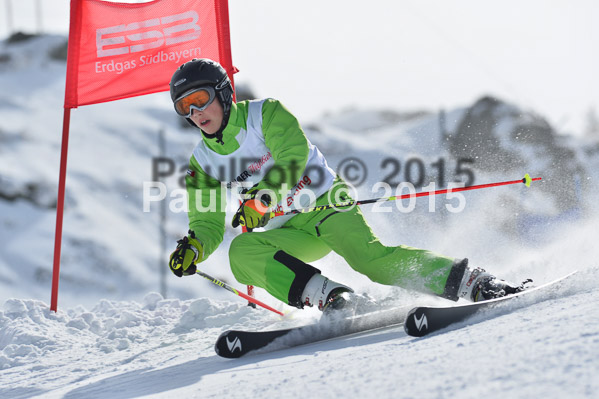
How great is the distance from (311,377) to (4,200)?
19146 mm

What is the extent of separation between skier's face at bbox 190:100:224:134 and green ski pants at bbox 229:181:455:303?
0.58 meters

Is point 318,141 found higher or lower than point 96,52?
higher

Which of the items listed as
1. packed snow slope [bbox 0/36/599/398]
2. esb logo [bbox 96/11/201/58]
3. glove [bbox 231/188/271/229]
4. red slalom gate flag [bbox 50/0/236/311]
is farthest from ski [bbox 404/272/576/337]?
esb logo [bbox 96/11/201/58]

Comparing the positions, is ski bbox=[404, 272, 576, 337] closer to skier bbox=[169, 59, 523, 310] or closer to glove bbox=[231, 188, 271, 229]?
skier bbox=[169, 59, 523, 310]

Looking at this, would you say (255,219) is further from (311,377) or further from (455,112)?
(455,112)

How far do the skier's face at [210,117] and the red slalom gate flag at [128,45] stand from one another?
1.67m

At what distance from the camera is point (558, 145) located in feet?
49.7

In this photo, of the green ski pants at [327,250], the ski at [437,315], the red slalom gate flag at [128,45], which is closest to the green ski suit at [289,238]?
the green ski pants at [327,250]

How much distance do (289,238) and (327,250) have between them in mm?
289

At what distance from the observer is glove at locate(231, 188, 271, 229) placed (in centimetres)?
304

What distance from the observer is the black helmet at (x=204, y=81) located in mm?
3230

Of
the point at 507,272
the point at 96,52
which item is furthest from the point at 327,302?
the point at 96,52

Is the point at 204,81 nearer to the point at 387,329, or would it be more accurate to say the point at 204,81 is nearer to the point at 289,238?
the point at 289,238

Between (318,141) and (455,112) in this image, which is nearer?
(455,112)
